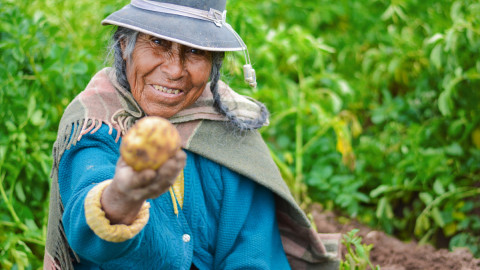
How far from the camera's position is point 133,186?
109cm

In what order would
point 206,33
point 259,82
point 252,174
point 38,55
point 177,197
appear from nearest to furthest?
point 206,33 → point 177,197 → point 252,174 → point 38,55 → point 259,82

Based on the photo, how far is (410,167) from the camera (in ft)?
9.38

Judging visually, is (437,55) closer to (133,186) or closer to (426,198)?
(426,198)

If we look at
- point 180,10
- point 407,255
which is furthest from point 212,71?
point 407,255

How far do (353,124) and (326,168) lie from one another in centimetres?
42

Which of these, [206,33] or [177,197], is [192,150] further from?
[206,33]

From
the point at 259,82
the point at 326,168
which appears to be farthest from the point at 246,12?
the point at 326,168

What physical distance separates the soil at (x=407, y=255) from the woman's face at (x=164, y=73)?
1132 mm

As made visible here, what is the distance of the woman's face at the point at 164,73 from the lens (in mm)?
1577

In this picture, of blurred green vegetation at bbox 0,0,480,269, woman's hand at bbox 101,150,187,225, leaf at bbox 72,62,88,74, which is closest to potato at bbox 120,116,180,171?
woman's hand at bbox 101,150,187,225

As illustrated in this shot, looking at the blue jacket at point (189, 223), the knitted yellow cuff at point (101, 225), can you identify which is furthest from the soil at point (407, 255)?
the knitted yellow cuff at point (101, 225)

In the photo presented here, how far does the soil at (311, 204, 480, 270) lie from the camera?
7.50 ft

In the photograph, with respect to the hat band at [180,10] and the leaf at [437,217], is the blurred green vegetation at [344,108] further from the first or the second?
the hat band at [180,10]

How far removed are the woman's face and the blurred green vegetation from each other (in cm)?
58
